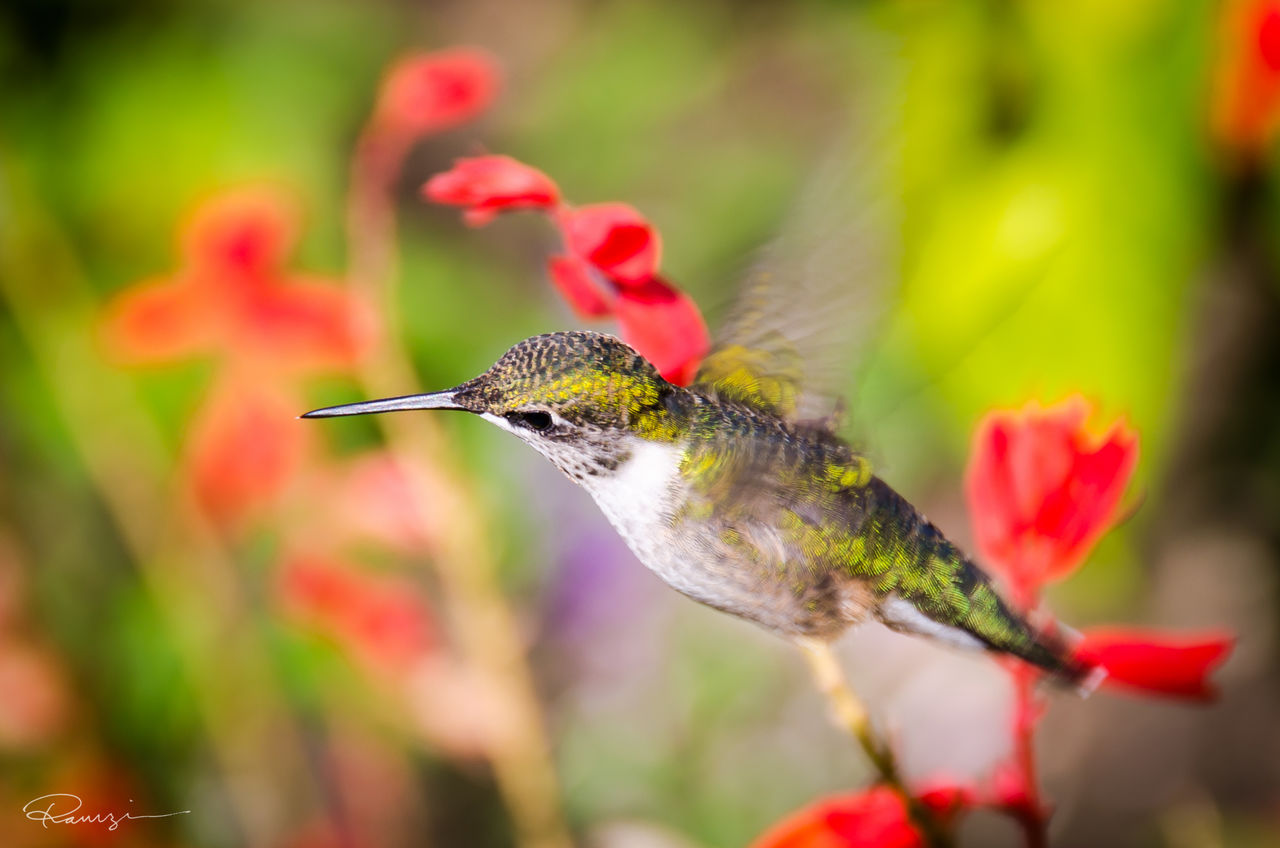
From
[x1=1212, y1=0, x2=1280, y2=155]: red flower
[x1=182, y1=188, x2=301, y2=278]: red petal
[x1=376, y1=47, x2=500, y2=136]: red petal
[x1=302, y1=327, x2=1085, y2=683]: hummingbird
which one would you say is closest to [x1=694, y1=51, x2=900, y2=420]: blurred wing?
[x1=302, y1=327, x2=1085, y2=683]: hummingbird

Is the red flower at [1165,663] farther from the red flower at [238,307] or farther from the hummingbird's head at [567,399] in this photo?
the red flower at [238,307]

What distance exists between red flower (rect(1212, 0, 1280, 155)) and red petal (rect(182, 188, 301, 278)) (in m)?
0.87

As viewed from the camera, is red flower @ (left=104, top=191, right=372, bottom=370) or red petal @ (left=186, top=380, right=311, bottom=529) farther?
red petal @ (left=186, top=380, right=311, bottom=529)

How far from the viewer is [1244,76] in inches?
39.0

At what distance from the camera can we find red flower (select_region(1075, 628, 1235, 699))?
0.52 m

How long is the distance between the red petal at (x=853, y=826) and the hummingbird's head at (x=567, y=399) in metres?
0.19

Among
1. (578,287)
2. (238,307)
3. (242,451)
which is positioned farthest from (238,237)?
(578,287)

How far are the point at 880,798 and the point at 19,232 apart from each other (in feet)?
3.91

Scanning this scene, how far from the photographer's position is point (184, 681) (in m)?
1.35

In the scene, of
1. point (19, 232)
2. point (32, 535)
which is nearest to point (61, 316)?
point (19, 232)

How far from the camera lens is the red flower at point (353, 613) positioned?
1194mm

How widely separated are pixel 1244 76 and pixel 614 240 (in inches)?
29.8
